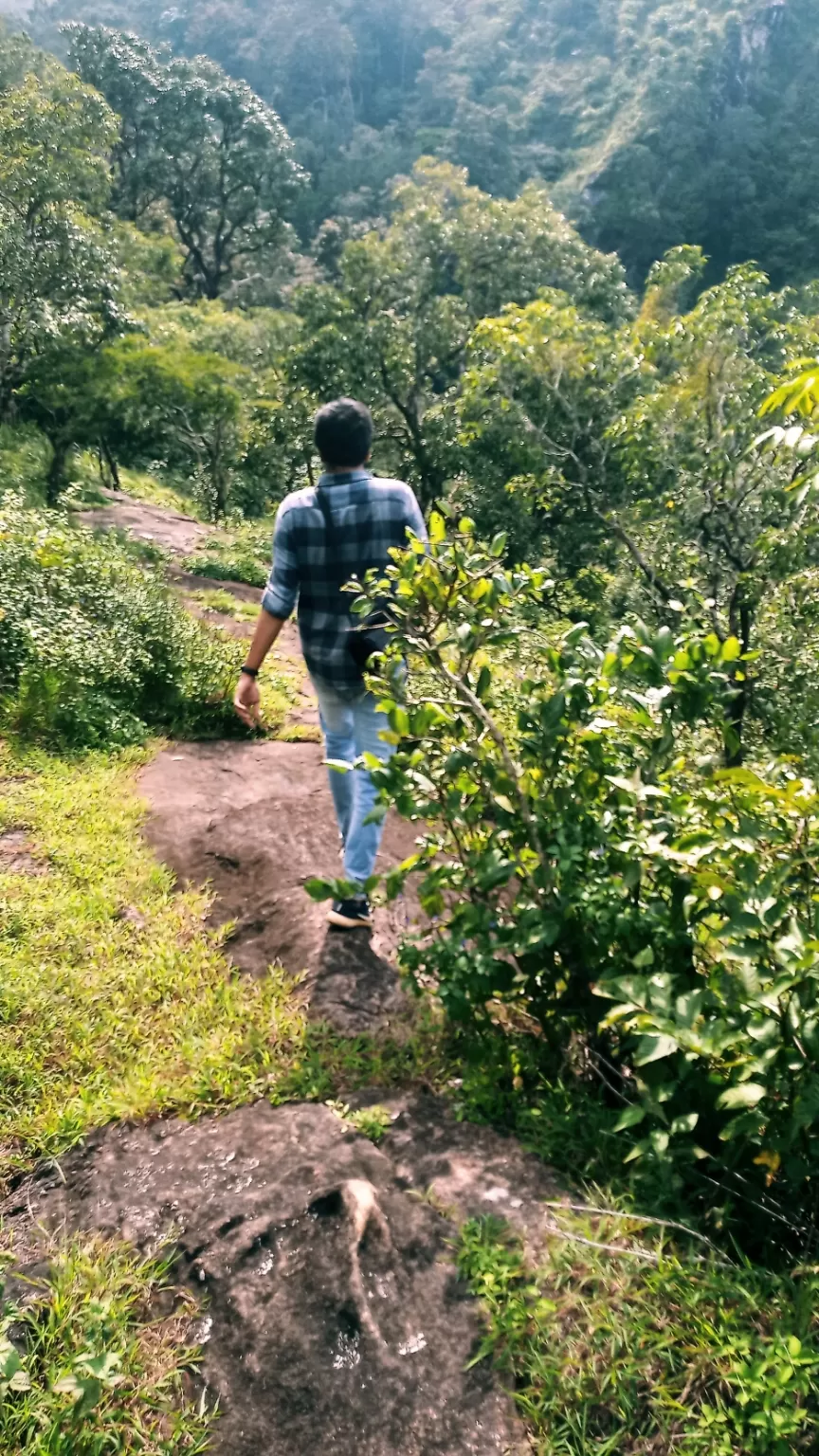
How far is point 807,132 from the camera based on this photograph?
130 feet

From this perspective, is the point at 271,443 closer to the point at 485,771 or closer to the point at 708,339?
the point at 708,339

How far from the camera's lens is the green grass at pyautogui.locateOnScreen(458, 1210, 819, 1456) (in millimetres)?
1470

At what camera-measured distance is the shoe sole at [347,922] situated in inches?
122

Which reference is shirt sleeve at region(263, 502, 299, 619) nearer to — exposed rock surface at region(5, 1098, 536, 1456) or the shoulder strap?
the shoulder strap

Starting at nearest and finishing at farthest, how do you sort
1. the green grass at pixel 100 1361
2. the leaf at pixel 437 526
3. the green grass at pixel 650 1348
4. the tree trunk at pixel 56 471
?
the green grass at pixel 650 1348 → the green grass at pixel 100 1361 → the leaf at pixel 437 526 → the tree trunk at pixel 56 471

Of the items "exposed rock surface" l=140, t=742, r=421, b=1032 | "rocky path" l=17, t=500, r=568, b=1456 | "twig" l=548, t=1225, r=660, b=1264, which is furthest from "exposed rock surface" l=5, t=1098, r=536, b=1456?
"exposed rock surface" l=140, t=742, r=421, b=1032

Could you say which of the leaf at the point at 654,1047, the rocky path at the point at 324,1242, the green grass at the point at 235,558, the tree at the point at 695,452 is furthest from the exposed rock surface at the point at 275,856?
the green grass at the point at 235,558

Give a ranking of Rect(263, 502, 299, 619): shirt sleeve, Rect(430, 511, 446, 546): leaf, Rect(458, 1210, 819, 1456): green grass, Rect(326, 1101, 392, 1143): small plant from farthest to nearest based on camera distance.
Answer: Rect(263, 502, 299, 619): shirt sleeve, Rect(326, 1101, 392, 1143): small plant, Rect(430, 511, 446, 546): leaf, Rect(458, 1210, 819, 1456): green grass

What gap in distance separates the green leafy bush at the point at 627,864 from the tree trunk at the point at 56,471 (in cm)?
1101

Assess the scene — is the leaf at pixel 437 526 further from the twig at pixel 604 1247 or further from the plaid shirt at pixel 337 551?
the twig at pixel 604 1247

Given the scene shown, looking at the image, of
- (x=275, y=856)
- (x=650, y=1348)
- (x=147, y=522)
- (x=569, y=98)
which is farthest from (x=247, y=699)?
(x=569, y=98)

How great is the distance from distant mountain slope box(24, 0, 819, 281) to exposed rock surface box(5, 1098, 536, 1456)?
40611 mm

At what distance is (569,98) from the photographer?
167 feet

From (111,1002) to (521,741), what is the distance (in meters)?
1.62
